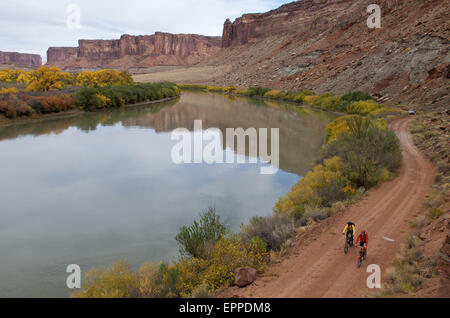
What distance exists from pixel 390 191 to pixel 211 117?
31783 mm

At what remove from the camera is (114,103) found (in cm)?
4675

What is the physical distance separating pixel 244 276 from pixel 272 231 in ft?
8.48

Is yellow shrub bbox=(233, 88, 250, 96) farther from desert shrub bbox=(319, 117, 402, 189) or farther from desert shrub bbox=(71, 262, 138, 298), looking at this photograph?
desert shrub bbox=(71, 262, 138, 298)

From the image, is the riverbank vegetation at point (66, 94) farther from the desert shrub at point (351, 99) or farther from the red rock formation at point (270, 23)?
the red rock formation at point (270, 23)

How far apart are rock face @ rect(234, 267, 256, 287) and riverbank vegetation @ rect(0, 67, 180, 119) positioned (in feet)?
106

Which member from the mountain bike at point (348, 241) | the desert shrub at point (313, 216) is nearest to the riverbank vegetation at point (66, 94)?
the desert shrub at point (313, 216)

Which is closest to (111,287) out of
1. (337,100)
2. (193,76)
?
(337,100)

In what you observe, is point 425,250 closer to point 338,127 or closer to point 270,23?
point 338,127

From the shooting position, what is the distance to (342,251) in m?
8.03

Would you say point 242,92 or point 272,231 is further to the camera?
point 242,92

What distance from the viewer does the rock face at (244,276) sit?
7.03m

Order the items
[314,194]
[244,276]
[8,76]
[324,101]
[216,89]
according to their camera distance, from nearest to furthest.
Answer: [244,276]
[314,194]
[324,101]
[8,76]
[216,89]

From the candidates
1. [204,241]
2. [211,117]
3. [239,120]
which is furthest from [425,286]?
[211,117]

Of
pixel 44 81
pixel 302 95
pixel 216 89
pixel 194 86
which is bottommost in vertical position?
pixel 302 95
